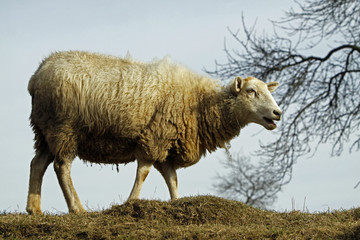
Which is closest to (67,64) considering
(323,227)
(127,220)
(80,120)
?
(80,120)

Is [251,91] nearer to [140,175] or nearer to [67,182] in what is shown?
[140,175]

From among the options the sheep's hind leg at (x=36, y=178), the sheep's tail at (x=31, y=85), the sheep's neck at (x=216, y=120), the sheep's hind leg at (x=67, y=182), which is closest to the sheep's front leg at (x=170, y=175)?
the sheep's neck at (x=216, y=120)

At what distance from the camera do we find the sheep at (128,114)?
26.6ft

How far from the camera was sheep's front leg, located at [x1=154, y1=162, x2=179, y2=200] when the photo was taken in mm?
8609

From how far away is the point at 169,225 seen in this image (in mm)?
6430

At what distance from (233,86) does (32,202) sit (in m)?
3.90

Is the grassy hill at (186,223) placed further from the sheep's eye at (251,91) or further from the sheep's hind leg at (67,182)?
the sheep's eye at (251,91)

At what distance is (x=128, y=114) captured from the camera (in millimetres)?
8062

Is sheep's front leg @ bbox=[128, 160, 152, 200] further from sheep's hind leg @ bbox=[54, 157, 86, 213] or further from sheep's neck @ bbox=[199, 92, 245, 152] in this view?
sheep's neck @ bbox=[199, 92, 245, 152]

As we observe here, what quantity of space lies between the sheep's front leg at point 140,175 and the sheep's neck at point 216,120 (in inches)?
46.5

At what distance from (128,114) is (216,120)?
161 centimetres

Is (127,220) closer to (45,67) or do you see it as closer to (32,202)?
(32,202)

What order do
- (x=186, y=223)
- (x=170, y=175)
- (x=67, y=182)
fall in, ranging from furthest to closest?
(x=170, y=175) < (x=67, y=182) < (x=186, y=223)

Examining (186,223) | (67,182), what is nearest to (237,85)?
(186,223)
